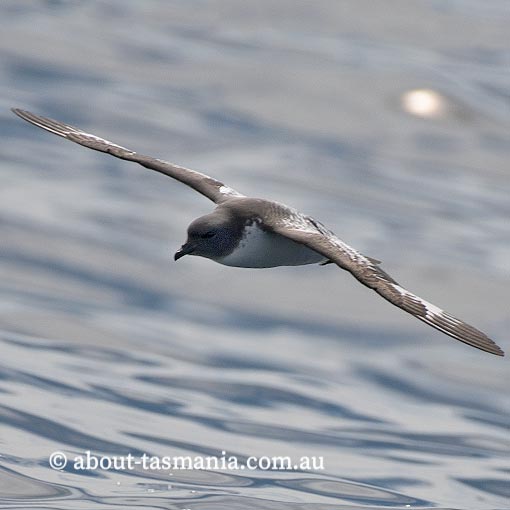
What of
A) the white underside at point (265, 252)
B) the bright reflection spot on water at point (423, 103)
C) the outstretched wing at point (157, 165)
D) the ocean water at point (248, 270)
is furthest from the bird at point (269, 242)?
the bright reflection spot on water at point (423, 103)

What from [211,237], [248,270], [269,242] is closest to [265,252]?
[269,242]

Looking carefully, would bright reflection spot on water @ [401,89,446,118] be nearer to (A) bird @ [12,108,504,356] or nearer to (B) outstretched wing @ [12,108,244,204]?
(B) outstretched wing @ [12,108,244,204]

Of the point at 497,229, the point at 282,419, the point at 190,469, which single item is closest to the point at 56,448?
the point at 190,469

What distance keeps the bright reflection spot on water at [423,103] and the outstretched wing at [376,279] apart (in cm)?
4915

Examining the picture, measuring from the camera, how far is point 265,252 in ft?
45.1

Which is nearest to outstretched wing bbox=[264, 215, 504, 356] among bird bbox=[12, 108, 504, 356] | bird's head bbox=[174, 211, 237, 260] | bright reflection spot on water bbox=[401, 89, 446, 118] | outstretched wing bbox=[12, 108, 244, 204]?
bird bbox=[12, 108, 504, 356]

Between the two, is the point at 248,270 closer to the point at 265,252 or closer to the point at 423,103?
the point at 423,103

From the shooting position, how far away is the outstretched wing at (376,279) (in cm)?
1183

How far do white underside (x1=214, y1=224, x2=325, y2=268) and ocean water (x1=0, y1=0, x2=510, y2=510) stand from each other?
14.2m

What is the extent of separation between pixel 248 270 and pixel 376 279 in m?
36.6

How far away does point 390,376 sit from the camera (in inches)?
1661

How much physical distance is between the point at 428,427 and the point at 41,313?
1218cm

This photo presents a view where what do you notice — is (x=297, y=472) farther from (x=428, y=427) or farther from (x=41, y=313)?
(x=41, y=313)

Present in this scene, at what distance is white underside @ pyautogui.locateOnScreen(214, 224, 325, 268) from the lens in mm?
13648
